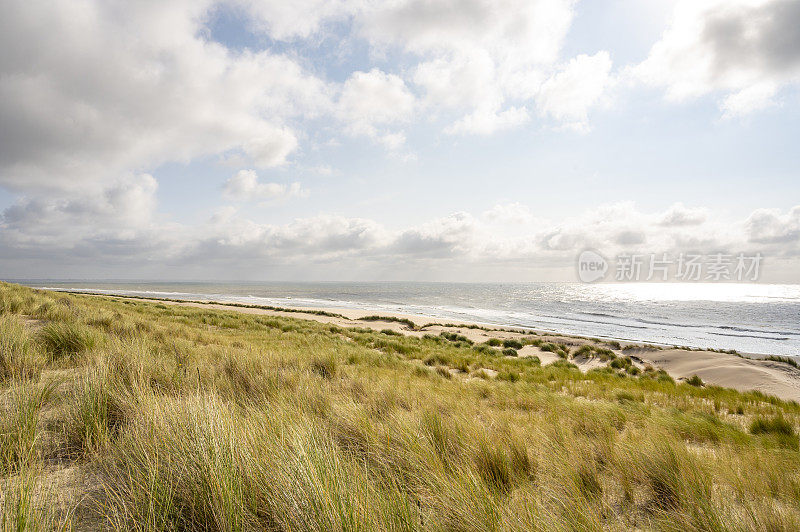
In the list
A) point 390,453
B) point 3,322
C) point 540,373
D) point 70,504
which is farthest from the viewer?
point 540,373

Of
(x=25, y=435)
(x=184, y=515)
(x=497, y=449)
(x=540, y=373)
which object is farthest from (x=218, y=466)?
(x=540, y=373)

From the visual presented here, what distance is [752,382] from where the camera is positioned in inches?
557

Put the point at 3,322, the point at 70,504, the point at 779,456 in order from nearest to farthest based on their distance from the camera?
1. the point at 70,504
2. the point at 779,456
3. the point at 3,322

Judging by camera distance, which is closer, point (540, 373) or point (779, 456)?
point (779, 456)

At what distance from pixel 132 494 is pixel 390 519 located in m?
1.67

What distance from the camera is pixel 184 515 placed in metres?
2.21

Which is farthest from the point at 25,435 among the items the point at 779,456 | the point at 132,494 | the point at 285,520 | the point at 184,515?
the point at 779,456

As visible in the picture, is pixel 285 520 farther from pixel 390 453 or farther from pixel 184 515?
pixel 390 453

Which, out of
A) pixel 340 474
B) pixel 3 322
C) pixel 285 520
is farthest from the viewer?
pixel 3 322

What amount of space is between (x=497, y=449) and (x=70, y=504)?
3386mm

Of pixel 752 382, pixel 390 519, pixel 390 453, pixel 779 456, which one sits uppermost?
pixel 390 519

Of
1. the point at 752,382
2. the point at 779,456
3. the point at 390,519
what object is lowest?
the point at 752,382

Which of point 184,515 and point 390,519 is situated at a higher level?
point 390,519

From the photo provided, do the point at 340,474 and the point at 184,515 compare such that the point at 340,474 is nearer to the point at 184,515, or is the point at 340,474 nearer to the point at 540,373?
the point at 184,515
